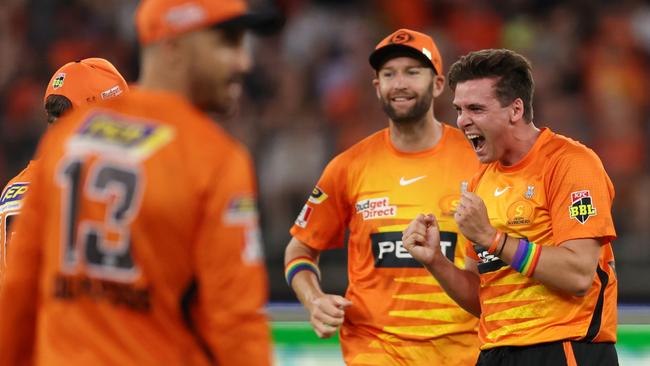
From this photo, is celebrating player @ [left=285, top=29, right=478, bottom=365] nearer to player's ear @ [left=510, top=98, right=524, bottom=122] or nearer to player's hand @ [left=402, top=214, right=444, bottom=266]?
player's hand @ [left=402, top=214, right=444, bottom=266]

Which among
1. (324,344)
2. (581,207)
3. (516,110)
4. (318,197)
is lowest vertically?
(324,344)

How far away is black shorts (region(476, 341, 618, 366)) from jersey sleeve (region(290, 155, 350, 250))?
1678 mm

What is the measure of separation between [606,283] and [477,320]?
4.11 ft

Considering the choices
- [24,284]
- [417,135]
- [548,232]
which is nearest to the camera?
[24,284]

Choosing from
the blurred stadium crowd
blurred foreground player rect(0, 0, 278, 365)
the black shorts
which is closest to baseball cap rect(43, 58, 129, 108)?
the black shorts

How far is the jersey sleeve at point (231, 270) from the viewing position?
140 inches

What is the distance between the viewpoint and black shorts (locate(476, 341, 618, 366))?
17.8 ft

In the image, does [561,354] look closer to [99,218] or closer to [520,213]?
[520,213]

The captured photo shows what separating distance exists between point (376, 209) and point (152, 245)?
3.37 m

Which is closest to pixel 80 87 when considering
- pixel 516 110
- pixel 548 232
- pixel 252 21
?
pixel 516 110

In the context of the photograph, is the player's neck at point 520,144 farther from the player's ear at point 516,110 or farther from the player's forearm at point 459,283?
the player's forearm at point 459,283

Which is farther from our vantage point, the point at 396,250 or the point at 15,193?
the point at 396,250

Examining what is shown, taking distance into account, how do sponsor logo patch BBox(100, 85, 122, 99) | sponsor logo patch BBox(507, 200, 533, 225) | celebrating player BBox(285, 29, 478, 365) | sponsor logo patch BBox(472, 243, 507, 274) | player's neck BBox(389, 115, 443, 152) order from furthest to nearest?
player's neck BBox(389, 115, 443, 152)
celebrating player BBox(285, 29, 478, 365)
sponsor logo patch BBox(100, 85, 122, 99)
sponsor logo patch BBox(472, 243, 507, 274)
sponsor logo patch BBox(507, 200, 533, 225)

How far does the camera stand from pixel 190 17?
12.2 ft
